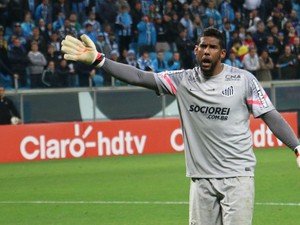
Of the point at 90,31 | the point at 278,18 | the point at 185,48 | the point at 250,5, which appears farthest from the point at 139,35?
the point at 278,18

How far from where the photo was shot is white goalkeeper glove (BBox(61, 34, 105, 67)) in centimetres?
703

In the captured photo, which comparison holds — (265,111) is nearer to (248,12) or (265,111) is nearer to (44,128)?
(44,128)

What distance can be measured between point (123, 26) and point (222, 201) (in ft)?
69.2

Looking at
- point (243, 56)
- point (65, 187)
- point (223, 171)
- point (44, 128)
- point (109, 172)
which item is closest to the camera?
point (223, 171)

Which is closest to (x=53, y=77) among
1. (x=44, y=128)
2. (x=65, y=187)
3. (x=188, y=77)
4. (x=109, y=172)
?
(x=44, y=128)

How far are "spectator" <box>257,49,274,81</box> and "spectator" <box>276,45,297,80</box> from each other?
26 cm

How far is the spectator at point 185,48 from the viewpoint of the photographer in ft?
91.2

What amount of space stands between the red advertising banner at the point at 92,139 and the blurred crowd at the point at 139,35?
256 cm

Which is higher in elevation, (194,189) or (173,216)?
(194,189)

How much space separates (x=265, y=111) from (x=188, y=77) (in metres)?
0.64

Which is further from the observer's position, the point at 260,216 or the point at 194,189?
the point at 260,216

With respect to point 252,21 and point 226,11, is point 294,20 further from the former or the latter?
point 226,11

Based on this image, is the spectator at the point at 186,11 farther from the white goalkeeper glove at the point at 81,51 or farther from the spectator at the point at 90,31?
the white goalkeeper glove at the point at 81,51

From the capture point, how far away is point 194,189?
7289mm
